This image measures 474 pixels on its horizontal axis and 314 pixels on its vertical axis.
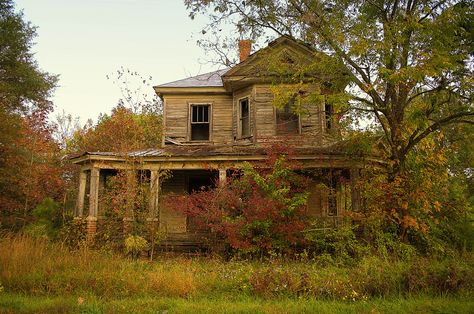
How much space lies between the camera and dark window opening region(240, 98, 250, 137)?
16297 millimetres

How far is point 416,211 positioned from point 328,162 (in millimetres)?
3177

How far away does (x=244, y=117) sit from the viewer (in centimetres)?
1647

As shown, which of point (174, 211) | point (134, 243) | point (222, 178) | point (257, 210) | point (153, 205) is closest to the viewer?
point (134, 243)

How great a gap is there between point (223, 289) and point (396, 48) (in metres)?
8.31

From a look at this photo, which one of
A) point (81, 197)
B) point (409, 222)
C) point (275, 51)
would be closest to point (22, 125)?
point (81, 197)

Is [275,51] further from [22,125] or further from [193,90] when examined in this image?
[22,125]

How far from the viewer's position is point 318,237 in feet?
40.6

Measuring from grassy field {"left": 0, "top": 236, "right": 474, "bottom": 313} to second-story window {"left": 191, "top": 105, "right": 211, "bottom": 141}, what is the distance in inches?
Answer: 364

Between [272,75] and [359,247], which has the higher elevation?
[272,75]

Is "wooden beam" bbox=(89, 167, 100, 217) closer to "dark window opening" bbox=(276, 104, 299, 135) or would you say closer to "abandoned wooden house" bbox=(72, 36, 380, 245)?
"abandoned wooden house" bbox=(72, 36, 380, 245)

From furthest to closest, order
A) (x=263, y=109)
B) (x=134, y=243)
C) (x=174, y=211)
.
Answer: (x=174, y=211) < (x=263, y=109) < (x=134, y=243)

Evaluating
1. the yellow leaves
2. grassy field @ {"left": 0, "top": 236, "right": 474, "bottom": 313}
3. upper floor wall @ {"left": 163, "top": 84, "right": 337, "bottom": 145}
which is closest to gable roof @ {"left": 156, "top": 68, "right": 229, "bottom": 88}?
upper floor wall @ {"left": 163, "top": 84, "right": 337, "bottom": 145}

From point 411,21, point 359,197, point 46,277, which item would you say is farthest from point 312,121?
point 46,277

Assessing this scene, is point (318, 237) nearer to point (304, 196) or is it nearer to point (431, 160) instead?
point (304, 196)
